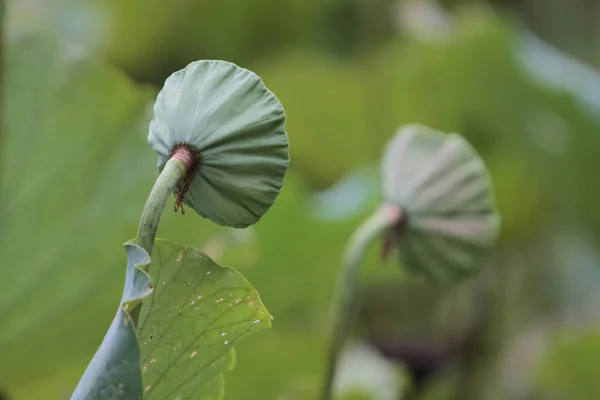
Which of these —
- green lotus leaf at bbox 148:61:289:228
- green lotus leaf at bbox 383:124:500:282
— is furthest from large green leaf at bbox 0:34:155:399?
green lotus leaf at bbox 148:61:289:228

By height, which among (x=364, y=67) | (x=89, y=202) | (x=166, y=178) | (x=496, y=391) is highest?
(x=166, y=178)

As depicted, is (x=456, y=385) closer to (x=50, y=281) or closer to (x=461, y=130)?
(x=461, y=130)

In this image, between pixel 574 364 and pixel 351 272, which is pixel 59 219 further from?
pixel 574 364

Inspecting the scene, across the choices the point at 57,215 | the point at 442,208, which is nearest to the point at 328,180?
the point at 57,215

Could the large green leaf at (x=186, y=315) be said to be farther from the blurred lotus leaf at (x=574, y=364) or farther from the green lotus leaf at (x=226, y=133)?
the blurred lotus leaf at (x=574, y=364)

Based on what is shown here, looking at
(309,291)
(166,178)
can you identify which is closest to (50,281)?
(309,291)

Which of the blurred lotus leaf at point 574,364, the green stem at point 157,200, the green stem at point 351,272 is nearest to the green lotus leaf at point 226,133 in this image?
the green stem at point 157,200
